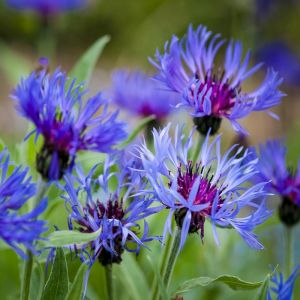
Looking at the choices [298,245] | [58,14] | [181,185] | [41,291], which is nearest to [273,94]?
[181,185]

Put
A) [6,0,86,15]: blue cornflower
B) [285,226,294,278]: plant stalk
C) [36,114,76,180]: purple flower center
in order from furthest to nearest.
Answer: [6,0,86,15]: blue cornflower, [285,226,294,278]: plant stalk, [36,114,76,180]: purple flower center

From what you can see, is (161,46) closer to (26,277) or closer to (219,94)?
(219,94)

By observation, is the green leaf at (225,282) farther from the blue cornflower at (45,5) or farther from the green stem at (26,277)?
the blue cornflower at (45,5)

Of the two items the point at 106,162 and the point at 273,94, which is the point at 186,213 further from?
the point at 273,94

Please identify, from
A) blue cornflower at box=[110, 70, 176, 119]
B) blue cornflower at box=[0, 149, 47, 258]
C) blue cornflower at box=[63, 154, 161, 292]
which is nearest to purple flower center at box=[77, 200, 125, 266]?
blue cornflower at box=[63, 154, 161, 292]

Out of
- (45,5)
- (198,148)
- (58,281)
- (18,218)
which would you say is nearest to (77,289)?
(58,281)

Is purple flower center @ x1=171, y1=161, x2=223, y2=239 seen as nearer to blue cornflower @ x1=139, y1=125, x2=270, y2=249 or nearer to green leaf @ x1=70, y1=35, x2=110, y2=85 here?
blue cornflower @ x1=139, y1=125, x2=270, y2=249

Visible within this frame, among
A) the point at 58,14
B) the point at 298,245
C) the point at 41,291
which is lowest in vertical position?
the point at 298,245
